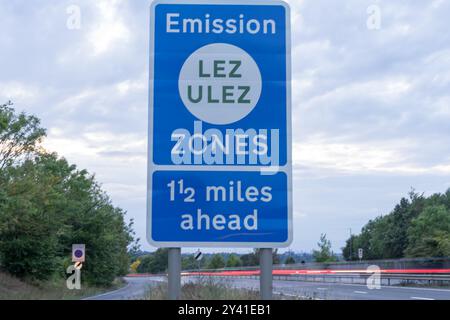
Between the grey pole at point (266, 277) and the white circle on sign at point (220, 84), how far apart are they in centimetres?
83

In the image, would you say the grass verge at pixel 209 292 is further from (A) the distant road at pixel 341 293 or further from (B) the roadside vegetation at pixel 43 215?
(B) the roadside vegetation at pixel 43 215

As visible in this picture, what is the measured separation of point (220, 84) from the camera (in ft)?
12.7

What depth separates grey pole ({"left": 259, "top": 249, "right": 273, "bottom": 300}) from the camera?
3.72 metres

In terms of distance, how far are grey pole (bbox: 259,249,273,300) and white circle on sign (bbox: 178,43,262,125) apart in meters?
0.83

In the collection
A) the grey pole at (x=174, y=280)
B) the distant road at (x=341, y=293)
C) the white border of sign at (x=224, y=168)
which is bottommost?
the distant road at (x=341, y=293)

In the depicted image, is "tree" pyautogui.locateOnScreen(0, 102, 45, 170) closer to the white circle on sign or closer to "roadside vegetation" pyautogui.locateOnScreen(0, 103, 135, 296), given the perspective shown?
"roadside vegetation" pyautogui.locateOnScreen(0, 103, 135, 296)

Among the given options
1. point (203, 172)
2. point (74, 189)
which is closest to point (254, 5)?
point (203, 172)

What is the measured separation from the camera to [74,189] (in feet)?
170

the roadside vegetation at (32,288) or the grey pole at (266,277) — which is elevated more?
the grey pole at (266,277)

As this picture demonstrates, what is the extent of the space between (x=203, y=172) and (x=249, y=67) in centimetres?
69

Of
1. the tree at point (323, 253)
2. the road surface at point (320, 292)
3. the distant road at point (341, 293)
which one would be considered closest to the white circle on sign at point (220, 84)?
the road surface at point (320, 292)

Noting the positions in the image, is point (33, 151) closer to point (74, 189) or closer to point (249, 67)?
point (74, 189)

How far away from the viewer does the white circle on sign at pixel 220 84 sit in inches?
151

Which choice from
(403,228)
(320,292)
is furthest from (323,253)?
(320,292)
